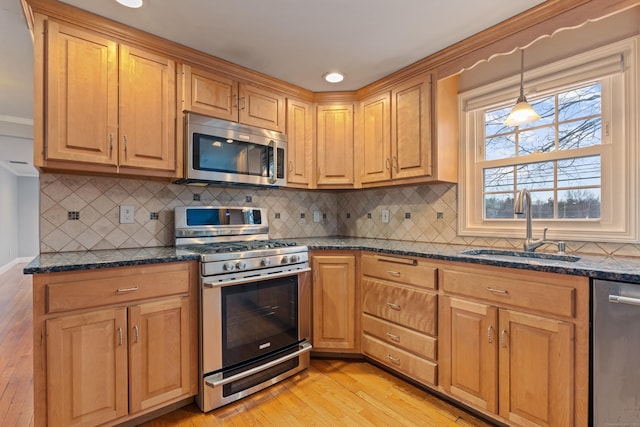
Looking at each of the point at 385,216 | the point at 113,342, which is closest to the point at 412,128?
the point at 385,216

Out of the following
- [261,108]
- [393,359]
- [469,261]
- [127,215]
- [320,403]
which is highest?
[261,108]

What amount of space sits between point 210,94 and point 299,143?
860 millimetres

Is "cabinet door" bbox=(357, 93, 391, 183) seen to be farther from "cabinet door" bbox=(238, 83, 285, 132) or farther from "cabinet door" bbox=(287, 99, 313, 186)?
"cabinet door" bbox=(238, 83, 285, 132)

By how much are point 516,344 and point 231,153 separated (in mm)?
2160

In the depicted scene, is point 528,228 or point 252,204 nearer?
point 528,228

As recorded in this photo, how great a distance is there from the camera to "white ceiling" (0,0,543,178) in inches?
69.6

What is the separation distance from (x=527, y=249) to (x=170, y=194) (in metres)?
2.53

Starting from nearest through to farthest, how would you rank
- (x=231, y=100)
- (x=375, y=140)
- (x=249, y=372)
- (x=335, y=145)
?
(x=249, y=372)
(x=231, y=100)
(x=375, y=140)
(x=335, y=145)

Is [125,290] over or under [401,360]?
over

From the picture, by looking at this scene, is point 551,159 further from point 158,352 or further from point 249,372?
point 158,352

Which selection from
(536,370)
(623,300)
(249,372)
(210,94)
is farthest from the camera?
(210,94)

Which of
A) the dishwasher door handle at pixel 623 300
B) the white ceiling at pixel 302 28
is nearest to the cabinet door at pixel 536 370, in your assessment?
the dishwasher door handle at pixel 623 300

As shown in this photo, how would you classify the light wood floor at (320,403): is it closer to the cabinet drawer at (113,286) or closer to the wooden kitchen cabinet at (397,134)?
the cabinet drawer at (113,286)

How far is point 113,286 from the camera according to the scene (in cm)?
164
